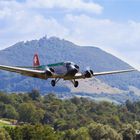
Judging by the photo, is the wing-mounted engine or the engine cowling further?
the engine cowling

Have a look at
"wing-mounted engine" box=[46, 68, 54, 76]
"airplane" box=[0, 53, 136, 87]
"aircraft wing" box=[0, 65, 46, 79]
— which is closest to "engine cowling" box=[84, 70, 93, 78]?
"airplane" box=[0, 53, 136, 87]

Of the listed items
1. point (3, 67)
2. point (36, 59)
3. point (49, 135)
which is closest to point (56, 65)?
point (3, 67)

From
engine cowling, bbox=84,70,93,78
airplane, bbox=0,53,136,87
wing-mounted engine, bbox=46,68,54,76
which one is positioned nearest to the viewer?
airplane, bbox=0,53,136,87

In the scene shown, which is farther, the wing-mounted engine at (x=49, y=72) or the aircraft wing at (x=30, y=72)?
the aircraft wing at (x=30, y=72)

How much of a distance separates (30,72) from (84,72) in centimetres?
542

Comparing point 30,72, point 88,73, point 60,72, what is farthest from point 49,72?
point 88,73

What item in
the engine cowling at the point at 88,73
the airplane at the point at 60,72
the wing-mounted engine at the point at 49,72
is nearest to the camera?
the airplane at the point at 60,72

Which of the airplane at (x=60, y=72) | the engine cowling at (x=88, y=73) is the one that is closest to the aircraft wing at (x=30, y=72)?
the airplane at (x=60, y=72)

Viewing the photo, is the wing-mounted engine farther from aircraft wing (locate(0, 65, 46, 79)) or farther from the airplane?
aircraft wing (locate(0, 65, 46, 79))

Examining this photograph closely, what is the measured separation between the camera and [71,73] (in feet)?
222

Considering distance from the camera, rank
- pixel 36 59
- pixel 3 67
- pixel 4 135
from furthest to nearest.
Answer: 1. pixel 4 135
2. pixel 36 59
3. pixel 3 67

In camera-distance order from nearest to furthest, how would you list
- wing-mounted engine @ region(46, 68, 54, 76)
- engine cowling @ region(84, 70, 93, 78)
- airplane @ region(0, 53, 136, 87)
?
airplane @ region(0, 53, 136, 87)
wing-mounted engine @ region(46, 68, 54, 76)
engine cowling @ region(84, 70, 93, 78)

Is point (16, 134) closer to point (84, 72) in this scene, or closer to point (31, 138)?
point (31, 138)

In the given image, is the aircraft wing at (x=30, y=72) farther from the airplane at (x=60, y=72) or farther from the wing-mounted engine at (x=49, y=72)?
the wing-mounted engine at (x=49, y=72)
